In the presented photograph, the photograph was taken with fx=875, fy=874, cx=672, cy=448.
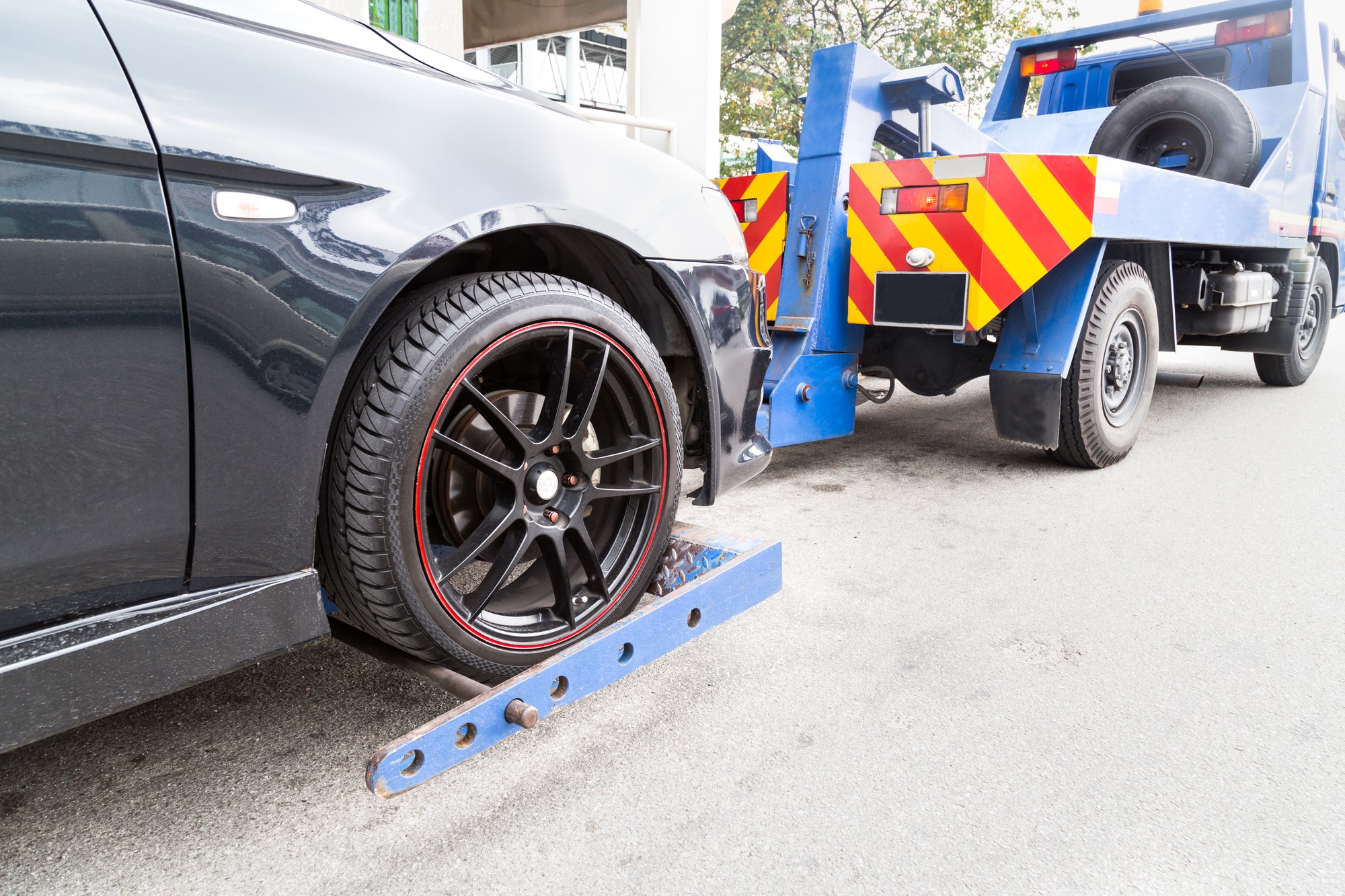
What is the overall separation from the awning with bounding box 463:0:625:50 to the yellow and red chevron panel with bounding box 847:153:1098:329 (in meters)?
7.10

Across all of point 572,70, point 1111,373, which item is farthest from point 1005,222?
point 572,70

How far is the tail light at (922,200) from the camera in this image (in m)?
3.50

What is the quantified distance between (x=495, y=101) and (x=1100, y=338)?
3138 mm

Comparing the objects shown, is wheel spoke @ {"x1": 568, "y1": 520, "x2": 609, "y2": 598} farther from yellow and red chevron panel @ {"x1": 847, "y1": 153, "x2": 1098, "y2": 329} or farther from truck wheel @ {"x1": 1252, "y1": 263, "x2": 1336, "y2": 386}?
truck wheel @ {"x1": 1252, "y1": 263, "x2": 1336, "y2": 386}

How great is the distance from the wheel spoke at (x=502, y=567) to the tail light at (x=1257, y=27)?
5476 millimetres

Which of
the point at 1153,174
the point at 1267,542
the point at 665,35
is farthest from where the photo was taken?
the point at 665,35

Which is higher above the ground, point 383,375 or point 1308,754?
point 383,375

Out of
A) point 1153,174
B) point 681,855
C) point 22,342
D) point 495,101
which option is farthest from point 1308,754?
point 1153,174

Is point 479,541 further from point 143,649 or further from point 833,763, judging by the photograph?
point 833,763

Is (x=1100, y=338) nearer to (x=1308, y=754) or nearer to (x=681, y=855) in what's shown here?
(x=1308, y=754)

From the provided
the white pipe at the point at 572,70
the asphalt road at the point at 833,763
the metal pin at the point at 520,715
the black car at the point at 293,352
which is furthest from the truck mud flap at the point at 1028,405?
the white pipe at the point at 572,70

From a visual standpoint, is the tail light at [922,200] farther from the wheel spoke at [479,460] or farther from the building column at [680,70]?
the building column at [680,70]

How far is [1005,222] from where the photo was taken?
11.4 ft

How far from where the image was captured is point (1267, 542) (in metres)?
3.12
